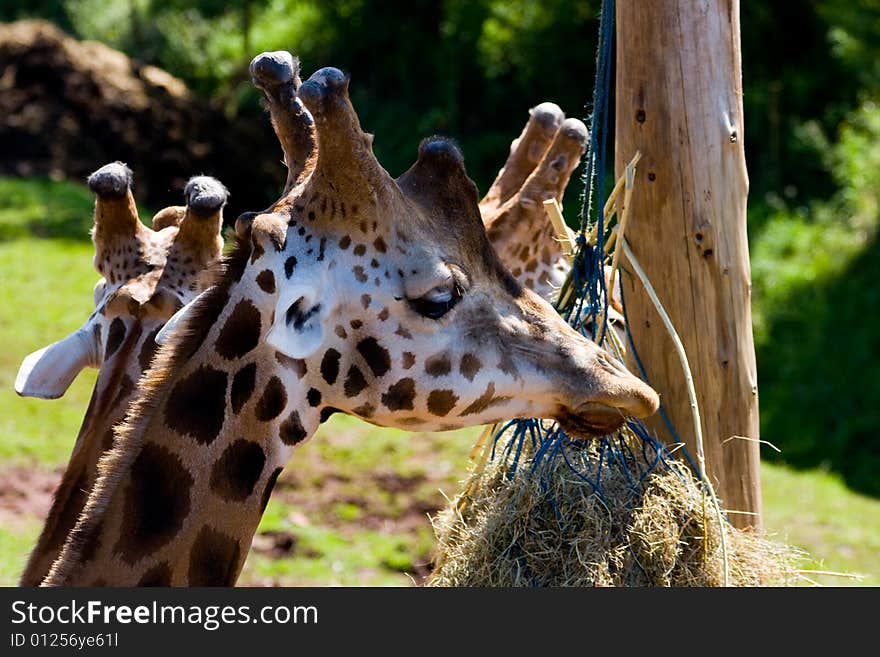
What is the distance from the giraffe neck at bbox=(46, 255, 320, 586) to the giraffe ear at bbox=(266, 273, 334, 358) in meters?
0.12

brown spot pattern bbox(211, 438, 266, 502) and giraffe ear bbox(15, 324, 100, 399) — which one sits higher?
giraffe ear bbox(15, 324, 100, 399)

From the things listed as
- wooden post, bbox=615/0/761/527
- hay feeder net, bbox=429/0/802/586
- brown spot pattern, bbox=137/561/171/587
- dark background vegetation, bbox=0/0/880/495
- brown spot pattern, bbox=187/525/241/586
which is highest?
dark background vegetation, bbox=0/0/880/495

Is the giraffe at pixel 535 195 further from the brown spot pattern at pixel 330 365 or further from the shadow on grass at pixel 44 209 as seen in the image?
the shadow on grass at pixel 44 209

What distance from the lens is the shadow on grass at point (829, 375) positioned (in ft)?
35.9

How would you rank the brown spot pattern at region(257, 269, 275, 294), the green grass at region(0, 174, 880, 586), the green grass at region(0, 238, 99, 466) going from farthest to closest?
the green grass at region(0, 238, 99, 466) < the green grass at region(0, 174, 880, 586) < the brown spot pattern at region(257, 269, 275, 294)

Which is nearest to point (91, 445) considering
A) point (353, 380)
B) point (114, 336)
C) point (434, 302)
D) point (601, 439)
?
point (114, 336)

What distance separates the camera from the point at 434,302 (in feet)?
9.78

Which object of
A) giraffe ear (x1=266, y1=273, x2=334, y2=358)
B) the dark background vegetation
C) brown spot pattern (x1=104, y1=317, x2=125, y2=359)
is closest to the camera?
giraffe ear (x1=266, y1=273, x2=334, y2=358)

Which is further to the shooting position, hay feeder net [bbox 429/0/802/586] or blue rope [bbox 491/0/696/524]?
blue rope [bbox 491/0/696/524]

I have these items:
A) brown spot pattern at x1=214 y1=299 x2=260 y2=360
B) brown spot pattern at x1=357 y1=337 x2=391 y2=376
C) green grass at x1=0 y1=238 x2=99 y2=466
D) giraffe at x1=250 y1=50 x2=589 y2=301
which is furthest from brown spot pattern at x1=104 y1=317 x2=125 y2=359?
green grass at x1=0 y1=238 x2=99 y2=466

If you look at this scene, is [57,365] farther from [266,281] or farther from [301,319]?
[301,319]

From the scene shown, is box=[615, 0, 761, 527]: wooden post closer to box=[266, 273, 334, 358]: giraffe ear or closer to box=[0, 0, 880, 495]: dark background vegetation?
box=[266, 273, 334, 358]: giraffe ear

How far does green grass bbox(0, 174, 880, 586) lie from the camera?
23.9ft

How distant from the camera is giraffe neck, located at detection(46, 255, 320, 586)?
2.93 m
